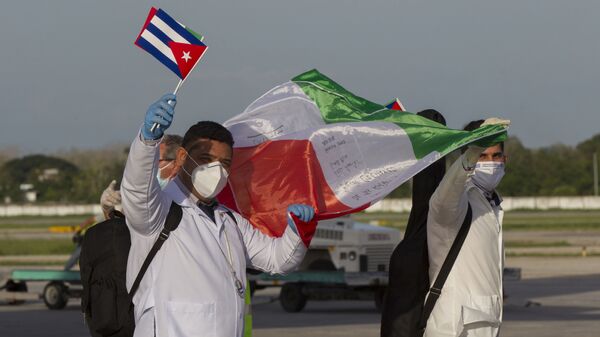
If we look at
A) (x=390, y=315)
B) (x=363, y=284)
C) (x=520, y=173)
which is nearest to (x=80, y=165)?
(x=520, y=173)

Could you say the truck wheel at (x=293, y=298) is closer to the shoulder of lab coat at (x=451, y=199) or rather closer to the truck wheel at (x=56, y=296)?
the truck wheel at (x=56, y=296)

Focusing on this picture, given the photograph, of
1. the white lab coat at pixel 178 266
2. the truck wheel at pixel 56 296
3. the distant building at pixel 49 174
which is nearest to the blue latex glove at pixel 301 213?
the white lab coat at pixel 178 266

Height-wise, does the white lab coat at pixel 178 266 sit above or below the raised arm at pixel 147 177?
below

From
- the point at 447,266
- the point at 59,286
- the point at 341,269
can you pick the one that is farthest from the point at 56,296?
the point at 447,266

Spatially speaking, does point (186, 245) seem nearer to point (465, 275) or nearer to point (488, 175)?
point (465, 275)

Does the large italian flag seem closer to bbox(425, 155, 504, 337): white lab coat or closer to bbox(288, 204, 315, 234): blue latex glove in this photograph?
bbox(425, 155, 504, 337): white lab coat

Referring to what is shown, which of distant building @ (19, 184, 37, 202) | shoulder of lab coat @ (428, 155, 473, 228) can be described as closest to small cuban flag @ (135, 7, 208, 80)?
shoulder of lab coat @ (428, 155, 473, 228)

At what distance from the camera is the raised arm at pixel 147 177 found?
16.9 ft

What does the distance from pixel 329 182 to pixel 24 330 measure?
12.8 meters

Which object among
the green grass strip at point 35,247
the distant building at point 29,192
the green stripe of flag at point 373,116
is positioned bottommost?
the green grass strip at point 35,247

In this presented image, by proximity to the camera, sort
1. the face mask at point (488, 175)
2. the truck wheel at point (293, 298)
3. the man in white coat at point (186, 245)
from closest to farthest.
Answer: the man in white coat at point (186, 245), the face mask at point (488, 175), the truck wheel at point (293, 298)

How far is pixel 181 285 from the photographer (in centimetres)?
539

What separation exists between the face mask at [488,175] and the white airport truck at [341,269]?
44.1ft

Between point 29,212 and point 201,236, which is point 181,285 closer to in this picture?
point 201,236
